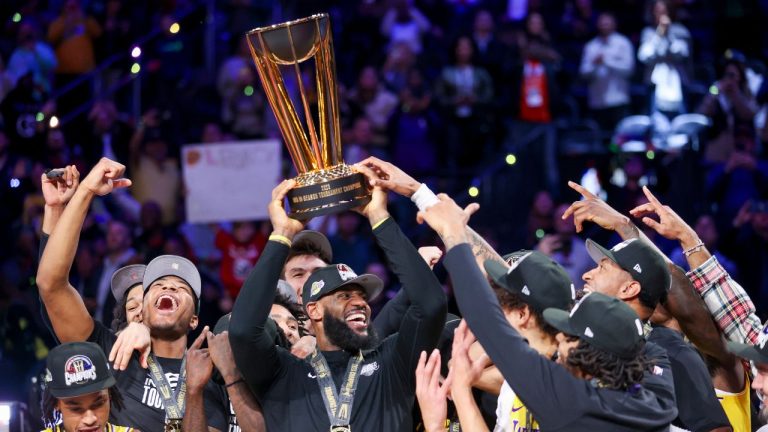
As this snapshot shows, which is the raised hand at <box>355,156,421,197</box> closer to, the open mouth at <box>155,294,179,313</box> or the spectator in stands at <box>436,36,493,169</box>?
the open mouth at <box>155,294,179,313</box>

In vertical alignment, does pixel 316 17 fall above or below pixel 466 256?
above

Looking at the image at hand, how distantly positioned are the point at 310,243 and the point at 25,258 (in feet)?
17.0

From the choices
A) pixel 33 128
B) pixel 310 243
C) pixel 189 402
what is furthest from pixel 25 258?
pixel 189 402

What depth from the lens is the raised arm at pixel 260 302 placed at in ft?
17.4

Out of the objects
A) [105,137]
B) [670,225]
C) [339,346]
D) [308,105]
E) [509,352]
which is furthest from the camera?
[105,137]

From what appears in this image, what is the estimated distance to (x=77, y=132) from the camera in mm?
12648

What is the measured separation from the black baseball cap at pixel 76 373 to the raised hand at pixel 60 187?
893 millimetres

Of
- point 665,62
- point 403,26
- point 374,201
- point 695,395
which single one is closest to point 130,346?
point 374,201

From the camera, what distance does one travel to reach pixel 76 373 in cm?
531

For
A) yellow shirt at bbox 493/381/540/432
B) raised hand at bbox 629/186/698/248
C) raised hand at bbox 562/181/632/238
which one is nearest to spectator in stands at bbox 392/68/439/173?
raised hand at bbox 562/181/632/238

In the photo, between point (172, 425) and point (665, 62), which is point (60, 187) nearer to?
point (172, 425)

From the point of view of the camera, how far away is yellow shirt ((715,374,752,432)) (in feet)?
19.9

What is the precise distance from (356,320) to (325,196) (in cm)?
71

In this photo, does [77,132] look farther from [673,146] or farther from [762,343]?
[762,343]
